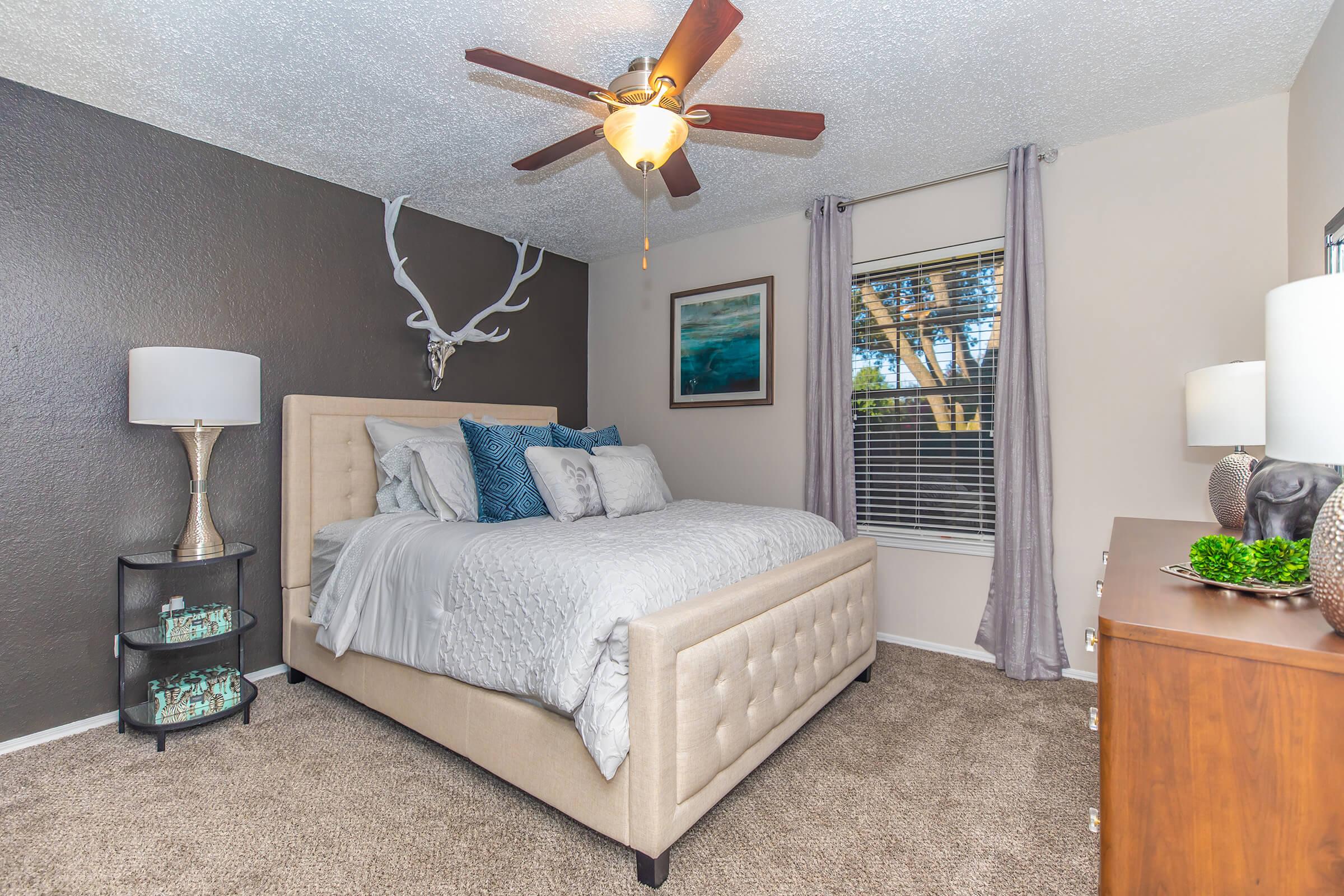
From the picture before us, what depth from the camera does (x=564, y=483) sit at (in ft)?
9.10

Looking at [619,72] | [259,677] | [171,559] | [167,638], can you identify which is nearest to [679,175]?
[619,72]

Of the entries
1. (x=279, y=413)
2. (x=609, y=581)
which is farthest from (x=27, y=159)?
(x=609, y=581)

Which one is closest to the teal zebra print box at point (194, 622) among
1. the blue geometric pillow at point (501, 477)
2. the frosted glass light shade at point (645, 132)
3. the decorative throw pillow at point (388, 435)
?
the decorative throw pillow at point (388, 435)

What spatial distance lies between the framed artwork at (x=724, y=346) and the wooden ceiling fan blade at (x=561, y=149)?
6.05ft

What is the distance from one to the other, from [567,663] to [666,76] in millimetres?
1644

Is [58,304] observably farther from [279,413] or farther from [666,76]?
[666,76]

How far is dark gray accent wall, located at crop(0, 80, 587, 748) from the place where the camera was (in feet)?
7.87

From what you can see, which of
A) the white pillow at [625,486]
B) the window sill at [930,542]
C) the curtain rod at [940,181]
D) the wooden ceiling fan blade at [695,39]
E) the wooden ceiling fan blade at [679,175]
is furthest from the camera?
the window sill at [930,542]

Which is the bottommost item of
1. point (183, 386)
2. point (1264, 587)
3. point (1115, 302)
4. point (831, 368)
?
point (1264, 587)

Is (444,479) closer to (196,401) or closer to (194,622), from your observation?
(196,401)

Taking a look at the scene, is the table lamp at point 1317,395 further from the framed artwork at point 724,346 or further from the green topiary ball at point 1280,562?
the framed artwork at point 724,346

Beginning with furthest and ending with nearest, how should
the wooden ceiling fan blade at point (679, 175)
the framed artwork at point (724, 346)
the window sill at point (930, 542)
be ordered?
the framed artwork at point (724, 346) < the window sill at point (930, 542) < the wooden ceiling fan blade at point (679, 175)

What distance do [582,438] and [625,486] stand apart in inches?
19.6

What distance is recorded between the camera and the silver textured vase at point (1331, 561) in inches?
34.3
